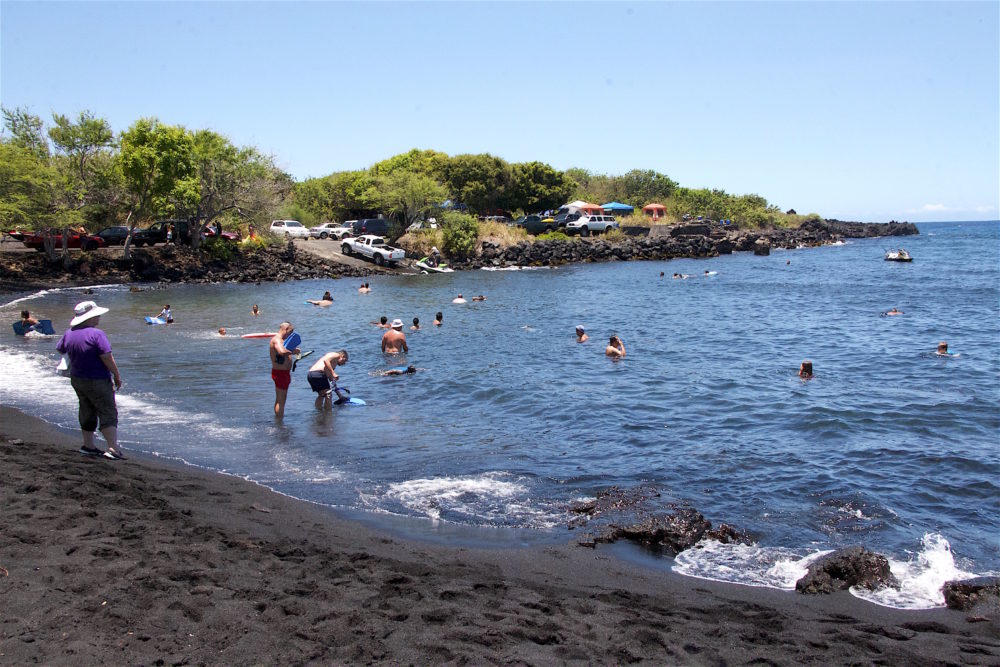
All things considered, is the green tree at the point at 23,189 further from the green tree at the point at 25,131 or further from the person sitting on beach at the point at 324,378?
the person sitting on beach at the point at 324,378

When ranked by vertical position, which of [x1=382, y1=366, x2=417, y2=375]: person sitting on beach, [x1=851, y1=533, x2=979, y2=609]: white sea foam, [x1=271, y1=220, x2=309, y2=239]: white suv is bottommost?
[x1=851, y1=533, x2=979, y2=609]: white sea foam

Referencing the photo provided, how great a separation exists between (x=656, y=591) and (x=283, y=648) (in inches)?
137

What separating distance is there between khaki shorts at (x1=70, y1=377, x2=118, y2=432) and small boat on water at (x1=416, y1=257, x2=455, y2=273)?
138 ft

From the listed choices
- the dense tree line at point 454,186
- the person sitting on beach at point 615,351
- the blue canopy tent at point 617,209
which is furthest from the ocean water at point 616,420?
the blue canopy tent at point 617,209

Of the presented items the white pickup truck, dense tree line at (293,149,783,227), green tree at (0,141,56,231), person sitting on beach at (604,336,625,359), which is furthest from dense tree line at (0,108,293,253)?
person sitting on beach at (604,336,625,359)

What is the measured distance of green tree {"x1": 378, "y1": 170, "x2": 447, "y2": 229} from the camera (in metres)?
55.6

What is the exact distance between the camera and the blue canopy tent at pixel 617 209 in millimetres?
78369

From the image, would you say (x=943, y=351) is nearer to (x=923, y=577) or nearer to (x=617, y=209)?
(x=923, y=577)

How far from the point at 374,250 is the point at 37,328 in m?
30.2

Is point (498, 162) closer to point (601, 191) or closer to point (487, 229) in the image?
point (487, 229)

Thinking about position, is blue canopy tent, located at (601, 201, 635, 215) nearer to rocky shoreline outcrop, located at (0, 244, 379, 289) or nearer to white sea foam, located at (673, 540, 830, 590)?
rocky shoreline outcrop, located at (0, 244, 379, 289)

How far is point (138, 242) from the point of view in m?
45.0

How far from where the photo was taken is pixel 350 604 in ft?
18.5

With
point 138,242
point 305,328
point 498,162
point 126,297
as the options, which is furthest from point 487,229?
point 305,328
